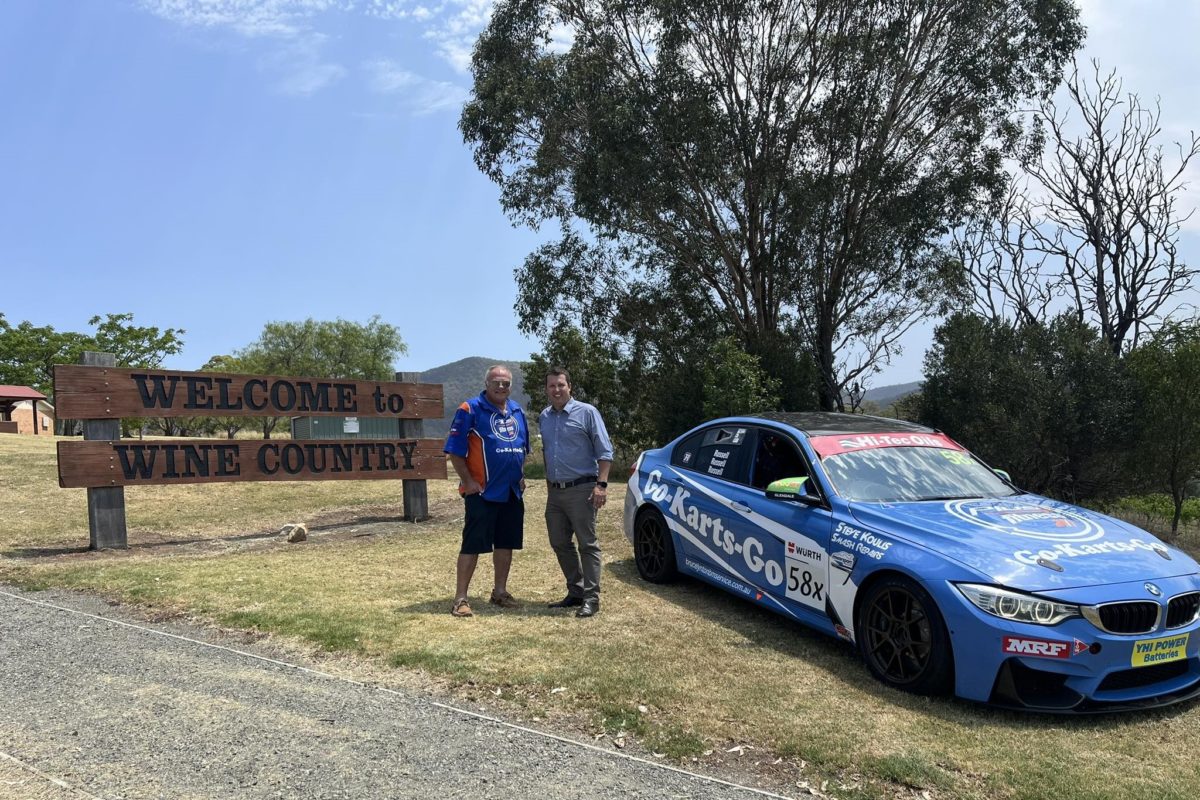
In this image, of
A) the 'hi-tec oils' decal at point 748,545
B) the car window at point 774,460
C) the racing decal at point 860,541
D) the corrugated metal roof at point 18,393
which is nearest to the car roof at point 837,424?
the car window at point 774,460

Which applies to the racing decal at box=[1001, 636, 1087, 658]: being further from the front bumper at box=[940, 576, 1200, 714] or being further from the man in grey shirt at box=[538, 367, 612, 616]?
the man in grey shirt at box=[538, 367, 612, 616]

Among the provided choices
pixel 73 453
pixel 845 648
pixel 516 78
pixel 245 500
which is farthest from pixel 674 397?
pixel 845 648

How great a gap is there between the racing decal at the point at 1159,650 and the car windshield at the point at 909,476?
146cm

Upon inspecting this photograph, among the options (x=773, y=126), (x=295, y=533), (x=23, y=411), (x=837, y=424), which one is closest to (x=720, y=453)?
(x=837, y=424)

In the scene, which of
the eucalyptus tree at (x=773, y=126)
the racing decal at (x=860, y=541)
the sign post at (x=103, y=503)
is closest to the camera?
the racing decal at (x=860, y=541)

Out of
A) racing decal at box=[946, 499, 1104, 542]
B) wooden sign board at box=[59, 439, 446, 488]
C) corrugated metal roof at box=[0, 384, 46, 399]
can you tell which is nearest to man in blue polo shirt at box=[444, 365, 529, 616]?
racing decal at box=[946, 499, 1104, 542]

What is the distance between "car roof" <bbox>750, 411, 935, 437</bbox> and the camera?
20.3ft

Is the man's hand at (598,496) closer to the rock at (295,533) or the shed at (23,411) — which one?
the rock at (295,533)

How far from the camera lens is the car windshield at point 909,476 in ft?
18.0

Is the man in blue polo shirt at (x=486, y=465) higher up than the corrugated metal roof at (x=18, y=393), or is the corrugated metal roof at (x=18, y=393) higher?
the corrugated metal roof at (x=18, y=393)

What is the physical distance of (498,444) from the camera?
6.14 m

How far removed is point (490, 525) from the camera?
616cm

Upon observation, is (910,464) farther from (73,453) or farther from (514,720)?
(73,453)

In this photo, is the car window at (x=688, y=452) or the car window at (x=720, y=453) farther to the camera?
the car window at (x=688, y=452)
